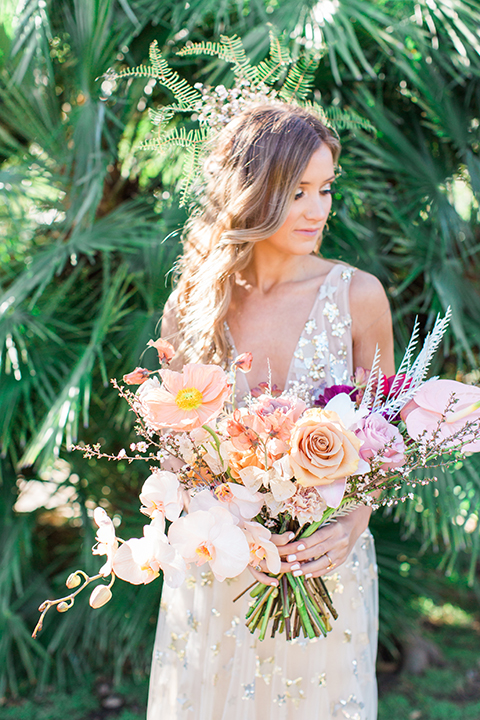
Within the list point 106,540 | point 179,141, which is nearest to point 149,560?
point 106,540

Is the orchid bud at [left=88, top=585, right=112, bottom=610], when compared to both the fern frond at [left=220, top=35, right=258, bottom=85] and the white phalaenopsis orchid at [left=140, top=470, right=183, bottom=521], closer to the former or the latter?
the white phalaenopsis orchid at [left=140, top=470, right=183, bottom=521]

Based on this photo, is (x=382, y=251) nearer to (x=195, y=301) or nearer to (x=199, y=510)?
(x=195, y=301)

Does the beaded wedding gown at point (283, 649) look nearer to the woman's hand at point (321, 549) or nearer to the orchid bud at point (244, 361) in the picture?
the woman's hand at point (321, 549)

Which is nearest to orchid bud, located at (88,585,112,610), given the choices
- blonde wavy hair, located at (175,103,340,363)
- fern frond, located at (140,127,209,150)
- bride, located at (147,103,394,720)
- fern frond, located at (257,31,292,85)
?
bride, located at (147,103,394,720)

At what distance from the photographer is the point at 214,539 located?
930mm

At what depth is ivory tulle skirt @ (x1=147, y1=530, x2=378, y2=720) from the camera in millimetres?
1354

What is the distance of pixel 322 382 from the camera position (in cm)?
142

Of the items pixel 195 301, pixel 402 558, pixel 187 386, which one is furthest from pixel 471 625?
pixel 187 386

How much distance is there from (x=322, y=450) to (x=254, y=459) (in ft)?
0.44

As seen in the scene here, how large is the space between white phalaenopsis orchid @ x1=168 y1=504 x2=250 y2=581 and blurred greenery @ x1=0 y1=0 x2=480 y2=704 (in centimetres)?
100

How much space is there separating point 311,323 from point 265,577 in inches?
24.5

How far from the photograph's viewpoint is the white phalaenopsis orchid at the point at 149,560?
2.99 ft

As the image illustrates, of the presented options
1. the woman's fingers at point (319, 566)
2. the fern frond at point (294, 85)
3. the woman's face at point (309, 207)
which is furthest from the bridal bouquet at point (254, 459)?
the fern frond at point (294, 85)

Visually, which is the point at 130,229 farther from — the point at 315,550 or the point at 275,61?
the point at 315,550
